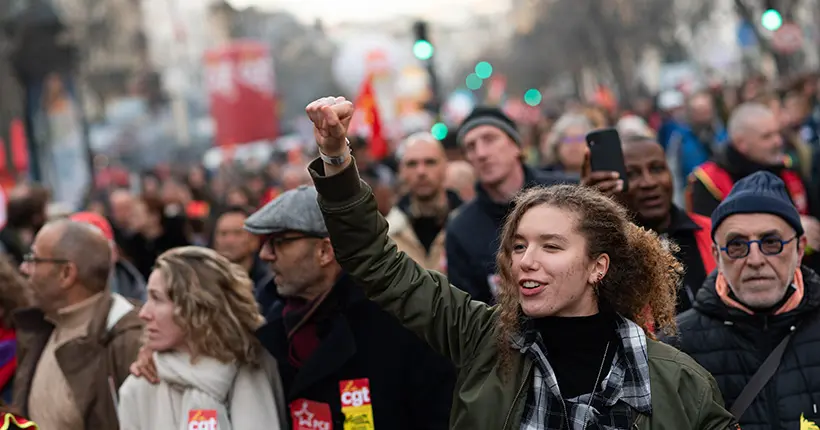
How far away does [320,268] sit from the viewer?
5.46 meters

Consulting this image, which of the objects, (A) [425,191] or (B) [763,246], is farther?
(A) [425,191]

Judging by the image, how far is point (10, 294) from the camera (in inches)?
274

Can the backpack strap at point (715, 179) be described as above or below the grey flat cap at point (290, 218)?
below

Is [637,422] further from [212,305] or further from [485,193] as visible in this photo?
[485,193]

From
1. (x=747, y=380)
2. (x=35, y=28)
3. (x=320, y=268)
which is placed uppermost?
(x=35, y=28)

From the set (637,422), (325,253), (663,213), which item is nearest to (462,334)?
(637,422)

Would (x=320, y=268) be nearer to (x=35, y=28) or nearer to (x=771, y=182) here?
(x=771, y=182)

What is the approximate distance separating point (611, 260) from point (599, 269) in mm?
67

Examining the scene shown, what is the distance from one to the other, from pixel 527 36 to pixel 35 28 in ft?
182

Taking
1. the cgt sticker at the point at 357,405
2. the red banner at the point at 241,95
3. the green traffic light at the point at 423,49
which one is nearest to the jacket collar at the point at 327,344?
the cgt sticker at the point at 357,405

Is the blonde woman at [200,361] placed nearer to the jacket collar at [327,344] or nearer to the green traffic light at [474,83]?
the jacket collar at [327,344]

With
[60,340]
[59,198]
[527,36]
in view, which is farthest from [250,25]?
[60,340]

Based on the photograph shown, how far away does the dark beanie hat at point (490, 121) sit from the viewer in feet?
25.6

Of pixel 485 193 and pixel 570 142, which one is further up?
pixel 570 142
